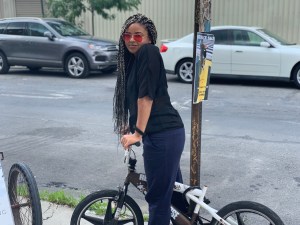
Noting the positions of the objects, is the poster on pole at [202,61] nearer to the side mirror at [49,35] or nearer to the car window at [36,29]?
the side mirror at [49,35]

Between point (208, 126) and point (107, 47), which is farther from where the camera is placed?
point (107, 47)

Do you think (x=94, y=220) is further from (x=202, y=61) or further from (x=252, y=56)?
(x=252, y=56)

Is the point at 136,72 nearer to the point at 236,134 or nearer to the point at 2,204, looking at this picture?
the point at 2,204

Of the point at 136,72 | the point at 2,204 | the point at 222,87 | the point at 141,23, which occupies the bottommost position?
the point at 222,87

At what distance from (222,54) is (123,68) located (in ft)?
29.2

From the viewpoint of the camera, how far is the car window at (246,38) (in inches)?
451

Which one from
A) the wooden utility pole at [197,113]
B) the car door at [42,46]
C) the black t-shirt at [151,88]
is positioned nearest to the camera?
the black t-shirt at [151,88]

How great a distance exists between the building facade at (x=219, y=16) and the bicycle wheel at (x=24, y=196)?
14.3m

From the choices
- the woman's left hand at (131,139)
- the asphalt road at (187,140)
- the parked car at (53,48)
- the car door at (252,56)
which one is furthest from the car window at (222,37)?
the woman's left hand at (131,139)

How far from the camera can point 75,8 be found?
1547 cm

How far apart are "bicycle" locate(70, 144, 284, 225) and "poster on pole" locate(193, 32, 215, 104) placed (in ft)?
2.19

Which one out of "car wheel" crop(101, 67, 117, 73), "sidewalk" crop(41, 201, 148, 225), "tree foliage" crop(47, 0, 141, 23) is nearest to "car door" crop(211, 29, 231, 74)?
"car wheel" crop(101, 67, 117, 73)

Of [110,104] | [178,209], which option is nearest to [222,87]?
[110,104]

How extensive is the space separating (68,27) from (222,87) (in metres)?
5.33
